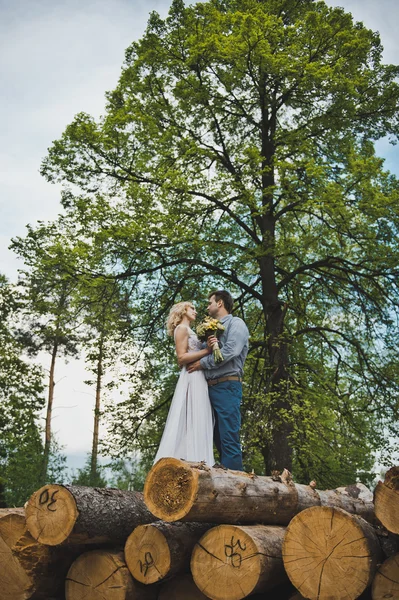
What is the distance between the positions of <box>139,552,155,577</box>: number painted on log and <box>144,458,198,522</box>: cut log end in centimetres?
42

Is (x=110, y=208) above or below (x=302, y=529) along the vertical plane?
above

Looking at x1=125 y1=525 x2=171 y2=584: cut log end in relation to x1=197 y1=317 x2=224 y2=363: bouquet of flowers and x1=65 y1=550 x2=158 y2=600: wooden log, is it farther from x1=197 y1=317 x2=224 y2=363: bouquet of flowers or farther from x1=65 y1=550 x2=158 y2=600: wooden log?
x1=197 y1=317 x2=224 y2=363: bouquet of flowers

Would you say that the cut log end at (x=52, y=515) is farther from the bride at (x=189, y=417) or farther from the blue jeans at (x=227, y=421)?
the blue jeans at (x=227, y=421)

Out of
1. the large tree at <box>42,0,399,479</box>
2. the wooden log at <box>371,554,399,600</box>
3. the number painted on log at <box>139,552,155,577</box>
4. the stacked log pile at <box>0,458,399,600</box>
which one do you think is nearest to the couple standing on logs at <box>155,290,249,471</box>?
the stacked log pile at <box>0,458,399,600</box>

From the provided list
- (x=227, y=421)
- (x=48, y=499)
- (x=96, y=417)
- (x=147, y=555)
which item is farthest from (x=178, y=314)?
(x=96, y=417)

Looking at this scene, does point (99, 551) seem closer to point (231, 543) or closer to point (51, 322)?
point (231, 543)

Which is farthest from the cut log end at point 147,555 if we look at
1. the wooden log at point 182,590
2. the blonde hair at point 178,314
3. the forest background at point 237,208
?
the forest background at point 237,208

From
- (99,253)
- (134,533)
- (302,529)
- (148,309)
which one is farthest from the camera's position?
(148,309)

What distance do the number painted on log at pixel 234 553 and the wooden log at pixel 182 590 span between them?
550 mm

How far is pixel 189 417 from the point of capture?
20.2 ft

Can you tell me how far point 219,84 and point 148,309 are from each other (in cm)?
583

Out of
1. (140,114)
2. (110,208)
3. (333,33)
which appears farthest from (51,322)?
(333,33)

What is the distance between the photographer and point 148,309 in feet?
49.5

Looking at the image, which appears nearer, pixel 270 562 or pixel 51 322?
pixel 270 562
